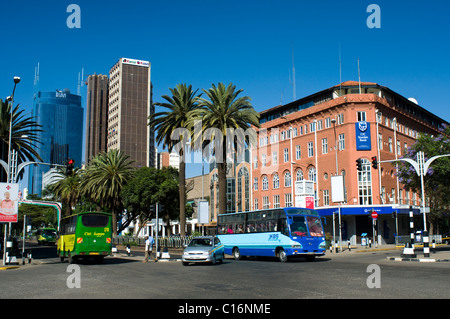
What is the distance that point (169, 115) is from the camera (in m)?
42.3

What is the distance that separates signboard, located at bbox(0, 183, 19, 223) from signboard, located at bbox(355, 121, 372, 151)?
137 ft

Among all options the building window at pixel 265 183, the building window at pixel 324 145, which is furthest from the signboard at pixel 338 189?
the building window at pixel 265 183

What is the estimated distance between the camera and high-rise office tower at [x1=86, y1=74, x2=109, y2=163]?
168 metres

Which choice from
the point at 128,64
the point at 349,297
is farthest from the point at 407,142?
the point at 128,64

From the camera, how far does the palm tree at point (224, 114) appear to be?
3678 cm

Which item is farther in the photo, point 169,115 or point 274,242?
point 169,115

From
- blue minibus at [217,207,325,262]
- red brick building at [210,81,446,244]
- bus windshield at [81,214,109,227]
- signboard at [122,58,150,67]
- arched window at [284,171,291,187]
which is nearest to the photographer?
blue minibus at [217,207,325,262]

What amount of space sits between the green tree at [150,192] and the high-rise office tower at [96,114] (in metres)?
112

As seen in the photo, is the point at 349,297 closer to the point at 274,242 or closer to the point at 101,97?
the point at 274,242

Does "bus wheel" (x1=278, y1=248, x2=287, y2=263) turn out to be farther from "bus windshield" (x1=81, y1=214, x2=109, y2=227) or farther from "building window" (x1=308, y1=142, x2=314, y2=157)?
"building window" (x1=308, y1=142, x2=314, y2=157)

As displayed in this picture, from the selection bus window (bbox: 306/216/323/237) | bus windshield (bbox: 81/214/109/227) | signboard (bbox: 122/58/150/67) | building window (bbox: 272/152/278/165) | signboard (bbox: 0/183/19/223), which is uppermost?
signboard (bbox: 122/58/150/67)

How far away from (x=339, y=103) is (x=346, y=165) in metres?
8.07

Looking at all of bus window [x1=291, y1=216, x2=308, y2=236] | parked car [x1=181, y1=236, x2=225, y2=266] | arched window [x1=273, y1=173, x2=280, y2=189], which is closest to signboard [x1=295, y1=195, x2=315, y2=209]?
bus window [x1=291, y1=216, x2=308, y2=236]
